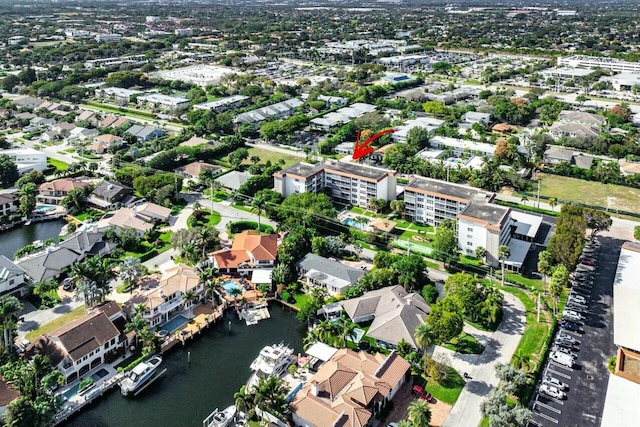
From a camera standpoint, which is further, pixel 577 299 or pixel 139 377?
pixel 577 299

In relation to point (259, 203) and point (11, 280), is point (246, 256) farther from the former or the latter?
point (11, 280)

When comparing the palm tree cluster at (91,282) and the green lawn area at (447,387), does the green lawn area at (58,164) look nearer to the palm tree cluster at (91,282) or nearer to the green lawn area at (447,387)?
the palm tree cluster at (91,282)

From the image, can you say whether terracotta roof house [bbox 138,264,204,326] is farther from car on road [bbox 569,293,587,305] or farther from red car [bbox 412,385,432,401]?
car on road [bbox 569,293,587,305]

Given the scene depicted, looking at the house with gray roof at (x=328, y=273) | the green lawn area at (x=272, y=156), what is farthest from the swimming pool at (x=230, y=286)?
the green lawn area at (x=272, y=156)

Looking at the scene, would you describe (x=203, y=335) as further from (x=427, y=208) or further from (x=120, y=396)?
(x=427, y=208)

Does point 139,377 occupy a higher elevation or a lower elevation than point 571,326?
higher

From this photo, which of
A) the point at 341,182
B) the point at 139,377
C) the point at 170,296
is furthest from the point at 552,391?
the point at 341,182

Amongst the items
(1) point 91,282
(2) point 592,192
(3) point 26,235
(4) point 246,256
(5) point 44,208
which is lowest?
(2) point 592,192
